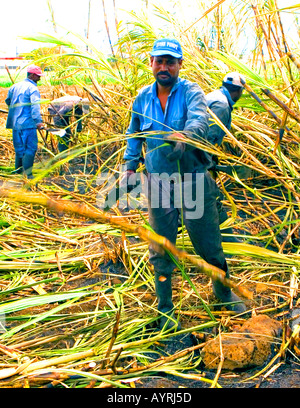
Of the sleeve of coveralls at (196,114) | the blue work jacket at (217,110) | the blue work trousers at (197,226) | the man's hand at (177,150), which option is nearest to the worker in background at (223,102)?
the blue work jacket at (217,110)

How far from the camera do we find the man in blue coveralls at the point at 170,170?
2668mm

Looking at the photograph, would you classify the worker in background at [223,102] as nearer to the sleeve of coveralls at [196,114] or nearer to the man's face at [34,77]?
the sleeve of coveralls at [196,114]

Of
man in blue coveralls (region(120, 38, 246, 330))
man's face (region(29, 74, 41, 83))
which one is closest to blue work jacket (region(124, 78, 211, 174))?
man in blue coveralls (region(120, 38, 246, 330))

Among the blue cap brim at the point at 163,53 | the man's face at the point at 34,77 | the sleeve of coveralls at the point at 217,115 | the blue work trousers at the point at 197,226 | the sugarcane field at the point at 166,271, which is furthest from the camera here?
the man's face at the point at 34,77

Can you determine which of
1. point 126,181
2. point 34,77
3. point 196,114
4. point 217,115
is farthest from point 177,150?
point 34,77

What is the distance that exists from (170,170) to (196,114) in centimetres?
34

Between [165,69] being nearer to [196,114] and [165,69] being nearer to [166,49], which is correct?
[166,49]

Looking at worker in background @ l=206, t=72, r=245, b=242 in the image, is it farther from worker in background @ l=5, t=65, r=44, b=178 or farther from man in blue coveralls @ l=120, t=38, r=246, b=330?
worker in background @ l=5, t=65, r=44, b=178

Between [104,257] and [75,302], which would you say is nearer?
[75,302]

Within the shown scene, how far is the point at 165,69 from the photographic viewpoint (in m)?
2.66
